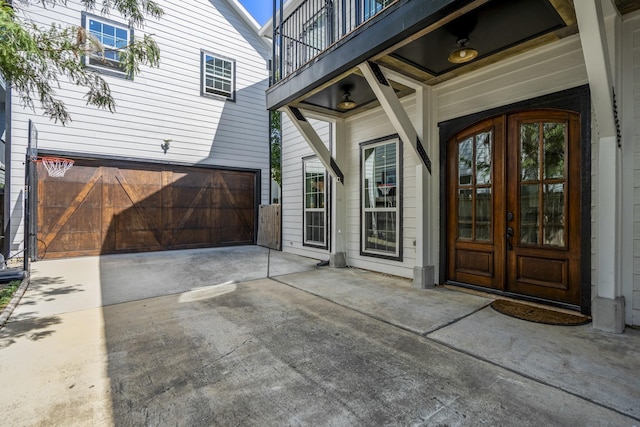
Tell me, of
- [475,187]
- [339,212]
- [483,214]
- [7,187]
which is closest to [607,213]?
[483,214]

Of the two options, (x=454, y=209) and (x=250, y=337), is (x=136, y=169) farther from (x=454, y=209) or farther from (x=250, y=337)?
(x=454, y=209)

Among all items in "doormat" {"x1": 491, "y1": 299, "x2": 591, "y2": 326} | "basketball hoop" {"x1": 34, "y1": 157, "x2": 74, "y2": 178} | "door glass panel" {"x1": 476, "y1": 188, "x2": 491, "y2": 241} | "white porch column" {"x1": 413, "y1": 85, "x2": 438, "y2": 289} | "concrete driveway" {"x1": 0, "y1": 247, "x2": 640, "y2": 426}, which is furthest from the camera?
"basketball hoop" {"x1": 34, "y1": 157, "x2": 74, "y2": 178}

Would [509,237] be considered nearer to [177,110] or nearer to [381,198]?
[381,198]

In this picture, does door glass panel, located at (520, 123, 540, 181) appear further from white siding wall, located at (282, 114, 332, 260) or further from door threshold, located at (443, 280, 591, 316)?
white siding wall, located at (282, 114, 332, 260)

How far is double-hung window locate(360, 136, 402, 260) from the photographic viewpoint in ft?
16.8

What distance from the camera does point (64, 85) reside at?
261 inches

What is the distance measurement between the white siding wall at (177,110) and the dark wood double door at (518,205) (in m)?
6.46

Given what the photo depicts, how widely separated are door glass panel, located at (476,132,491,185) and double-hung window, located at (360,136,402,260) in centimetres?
123

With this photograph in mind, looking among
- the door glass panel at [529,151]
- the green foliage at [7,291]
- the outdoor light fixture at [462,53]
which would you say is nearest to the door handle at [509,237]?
the door glass panel at [529,151]

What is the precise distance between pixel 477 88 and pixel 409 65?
1.02 meters

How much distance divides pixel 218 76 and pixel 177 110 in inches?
64.6

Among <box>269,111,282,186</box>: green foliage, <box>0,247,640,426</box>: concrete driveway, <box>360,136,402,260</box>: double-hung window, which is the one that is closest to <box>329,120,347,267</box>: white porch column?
<box>360,136,402,260</box>: double-hung window

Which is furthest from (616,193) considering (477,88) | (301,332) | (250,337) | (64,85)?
(64,85)

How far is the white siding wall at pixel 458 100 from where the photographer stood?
11.1ft
